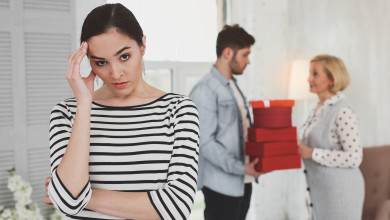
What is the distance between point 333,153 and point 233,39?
98cm

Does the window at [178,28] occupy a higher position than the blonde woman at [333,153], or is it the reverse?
the window at [178,28]

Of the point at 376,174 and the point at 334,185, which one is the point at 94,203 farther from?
the point at 376,174

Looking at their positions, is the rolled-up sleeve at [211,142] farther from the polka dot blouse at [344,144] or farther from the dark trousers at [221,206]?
the polka dot blouse at [344,144]

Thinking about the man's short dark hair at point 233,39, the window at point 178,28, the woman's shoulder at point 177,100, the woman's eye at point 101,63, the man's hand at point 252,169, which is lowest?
the man's hand at point 252,169

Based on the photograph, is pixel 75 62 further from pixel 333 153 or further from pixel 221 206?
pixel 333 153

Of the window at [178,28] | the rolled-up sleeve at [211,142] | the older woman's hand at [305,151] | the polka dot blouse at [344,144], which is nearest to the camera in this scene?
the rolled-up sleeve at [211,142]

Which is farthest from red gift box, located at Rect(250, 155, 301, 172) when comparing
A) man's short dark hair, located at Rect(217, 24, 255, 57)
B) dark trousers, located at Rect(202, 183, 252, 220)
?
man's short dark hair, located at Rect(217, 24, 255, 57)

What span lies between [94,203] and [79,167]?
109 millimetres

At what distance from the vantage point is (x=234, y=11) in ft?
11.9

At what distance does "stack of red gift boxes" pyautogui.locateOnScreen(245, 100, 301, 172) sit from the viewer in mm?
2268

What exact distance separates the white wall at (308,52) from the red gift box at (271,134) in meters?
1.28

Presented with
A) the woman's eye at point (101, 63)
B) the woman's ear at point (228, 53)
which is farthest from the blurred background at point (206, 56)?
the woman's eye at point (101, 63)

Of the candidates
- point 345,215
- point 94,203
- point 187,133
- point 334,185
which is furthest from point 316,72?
point 94,203

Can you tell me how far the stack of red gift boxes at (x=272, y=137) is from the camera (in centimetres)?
227
